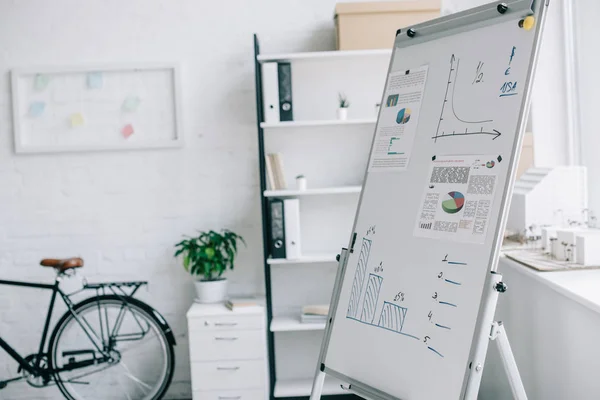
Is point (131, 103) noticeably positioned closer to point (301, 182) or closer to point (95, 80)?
point (95, 80)

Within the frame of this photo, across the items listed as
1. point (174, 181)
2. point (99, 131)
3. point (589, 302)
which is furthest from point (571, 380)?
point (99, 131)

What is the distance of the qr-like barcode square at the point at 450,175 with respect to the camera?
2.06 metres

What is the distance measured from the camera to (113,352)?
11.7ft

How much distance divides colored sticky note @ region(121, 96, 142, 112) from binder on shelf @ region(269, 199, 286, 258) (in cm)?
91

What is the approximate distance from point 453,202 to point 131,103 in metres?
2.18

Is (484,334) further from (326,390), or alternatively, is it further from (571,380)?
(326,390)

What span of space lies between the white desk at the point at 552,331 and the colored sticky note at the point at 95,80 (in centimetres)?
222

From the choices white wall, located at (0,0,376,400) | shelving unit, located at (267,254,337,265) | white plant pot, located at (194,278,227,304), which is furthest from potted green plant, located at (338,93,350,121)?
white plant pot, located at (194,278,227,304)

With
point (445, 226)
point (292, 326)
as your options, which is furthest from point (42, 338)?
point (445, 226)

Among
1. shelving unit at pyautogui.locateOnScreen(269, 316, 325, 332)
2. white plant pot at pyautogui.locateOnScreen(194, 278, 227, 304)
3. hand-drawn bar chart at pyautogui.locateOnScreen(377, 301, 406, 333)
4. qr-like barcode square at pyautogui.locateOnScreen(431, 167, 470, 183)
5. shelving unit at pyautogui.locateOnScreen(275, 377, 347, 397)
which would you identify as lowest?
shelving unit at pyautogui.locateOnScreen(275, 377, 347, 397)

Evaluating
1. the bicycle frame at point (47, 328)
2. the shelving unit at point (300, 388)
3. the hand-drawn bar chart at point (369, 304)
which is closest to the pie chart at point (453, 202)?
the hand-drawn bar chart at point (369, 304)

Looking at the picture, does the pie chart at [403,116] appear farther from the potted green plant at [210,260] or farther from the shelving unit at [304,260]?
the potted green plant at [210,260]

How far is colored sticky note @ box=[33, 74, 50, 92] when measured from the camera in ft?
12.1

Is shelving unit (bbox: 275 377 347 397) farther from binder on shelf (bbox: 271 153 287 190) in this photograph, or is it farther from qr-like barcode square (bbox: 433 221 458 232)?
qr-like barcode square (bbox: 433 221 458 232)
